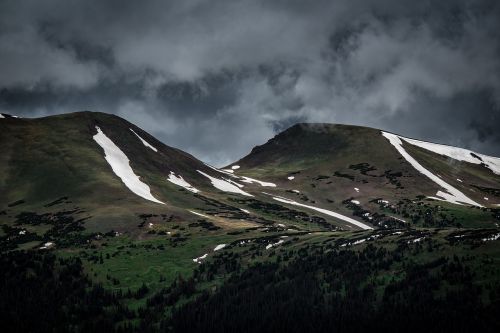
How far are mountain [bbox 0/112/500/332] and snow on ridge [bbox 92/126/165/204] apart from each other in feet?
2.29

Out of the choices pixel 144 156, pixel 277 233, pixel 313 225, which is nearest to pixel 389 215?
pixel 313 225

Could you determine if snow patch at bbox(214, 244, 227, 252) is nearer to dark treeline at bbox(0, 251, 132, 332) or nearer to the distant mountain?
dark treeline at bbox(0, 251, 132, 332)

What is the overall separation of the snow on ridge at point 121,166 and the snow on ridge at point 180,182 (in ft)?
44.4

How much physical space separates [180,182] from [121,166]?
18.9 m

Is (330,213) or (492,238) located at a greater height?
(330,213)

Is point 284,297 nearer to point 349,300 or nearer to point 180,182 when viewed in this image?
point 349,300

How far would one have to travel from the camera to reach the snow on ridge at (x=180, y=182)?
13865 cm

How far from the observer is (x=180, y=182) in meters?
144

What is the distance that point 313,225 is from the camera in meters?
115

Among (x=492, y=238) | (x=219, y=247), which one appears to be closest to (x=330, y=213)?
(x=219, y=247)

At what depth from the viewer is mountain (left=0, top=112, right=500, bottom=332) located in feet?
145

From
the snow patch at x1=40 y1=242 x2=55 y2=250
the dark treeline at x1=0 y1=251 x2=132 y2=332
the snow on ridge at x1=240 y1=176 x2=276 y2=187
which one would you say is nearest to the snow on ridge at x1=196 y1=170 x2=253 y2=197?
the snow on ridge at x1=240 y1=176 x2=276 y2=187

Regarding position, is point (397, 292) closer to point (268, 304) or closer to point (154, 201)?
point (268, 304)

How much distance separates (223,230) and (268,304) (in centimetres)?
3948
